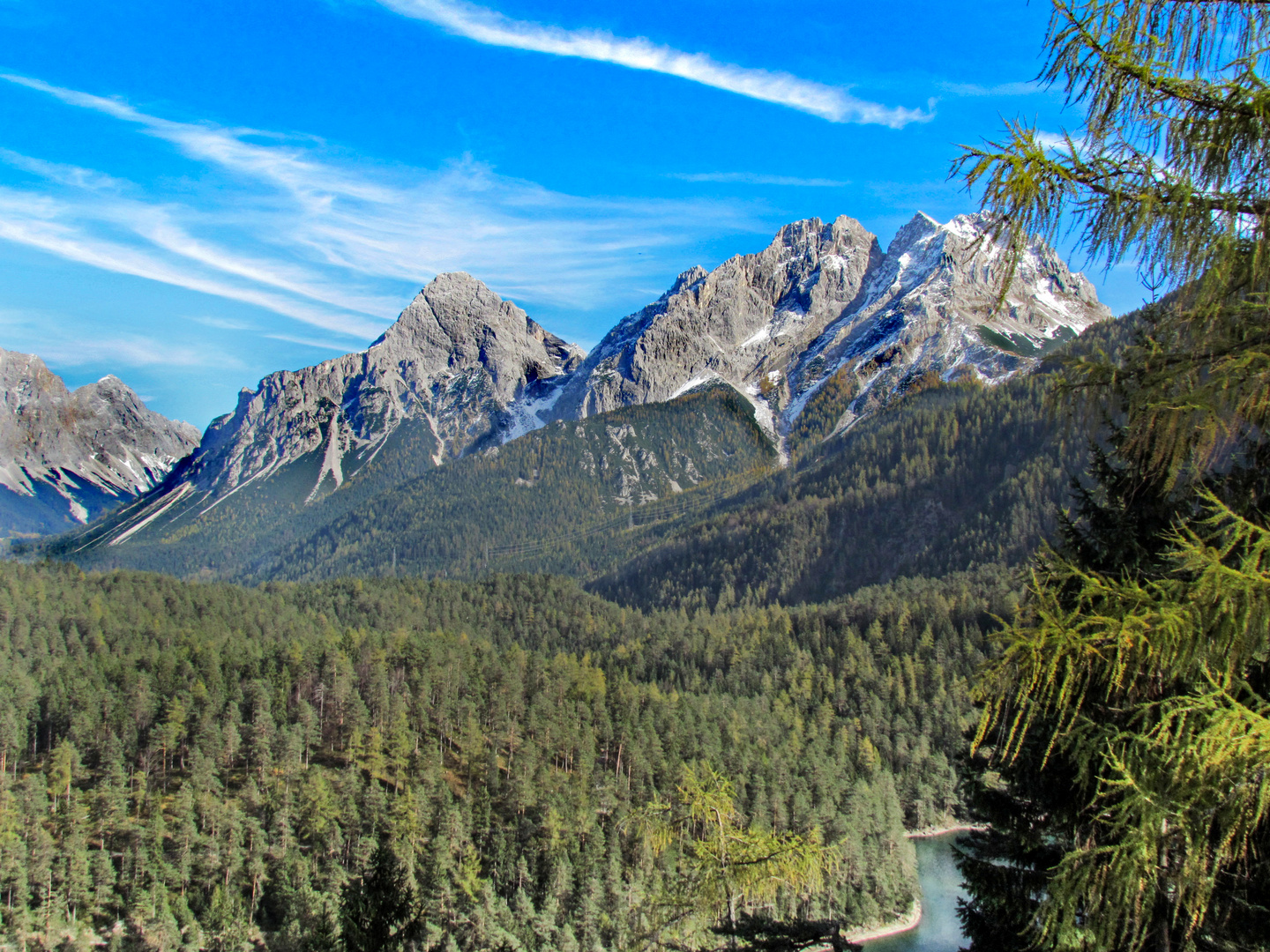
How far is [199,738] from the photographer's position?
7094cm

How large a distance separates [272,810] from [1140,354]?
73830 mm

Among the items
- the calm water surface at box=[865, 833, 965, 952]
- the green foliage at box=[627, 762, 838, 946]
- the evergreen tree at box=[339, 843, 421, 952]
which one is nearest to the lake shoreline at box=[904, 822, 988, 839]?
the calm water surface at box=[865, 833, 965, 952]

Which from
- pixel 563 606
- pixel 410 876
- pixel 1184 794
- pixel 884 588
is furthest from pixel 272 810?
pixel 884 588

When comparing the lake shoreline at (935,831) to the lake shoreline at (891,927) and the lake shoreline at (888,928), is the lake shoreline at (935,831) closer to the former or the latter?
the lake shoreline at (891,927)

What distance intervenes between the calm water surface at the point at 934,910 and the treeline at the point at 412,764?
2425 mm

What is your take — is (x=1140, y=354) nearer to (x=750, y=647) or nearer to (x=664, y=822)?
(x=664, y=822)

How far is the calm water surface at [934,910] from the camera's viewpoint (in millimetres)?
55500

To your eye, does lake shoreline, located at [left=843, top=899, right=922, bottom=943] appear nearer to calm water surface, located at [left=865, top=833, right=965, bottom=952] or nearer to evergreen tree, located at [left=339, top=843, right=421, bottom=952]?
calm water surface, located at [left=865, top=833, right=965, bottom=952]

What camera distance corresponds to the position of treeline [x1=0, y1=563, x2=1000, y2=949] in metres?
55.6

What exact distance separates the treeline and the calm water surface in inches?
95.5

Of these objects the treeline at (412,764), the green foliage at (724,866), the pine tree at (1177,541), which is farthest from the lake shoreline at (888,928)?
the pine tree at (1177,541)

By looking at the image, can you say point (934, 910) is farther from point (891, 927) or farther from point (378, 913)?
point (378, 913)

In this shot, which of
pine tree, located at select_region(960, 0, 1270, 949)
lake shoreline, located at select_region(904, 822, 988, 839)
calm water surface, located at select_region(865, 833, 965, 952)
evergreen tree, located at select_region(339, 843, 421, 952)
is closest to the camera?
pine tree, located at select_region(960, 0, 1270, 949)

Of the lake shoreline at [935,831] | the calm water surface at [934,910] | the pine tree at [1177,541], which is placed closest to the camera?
the pine tree at [1177,541]
